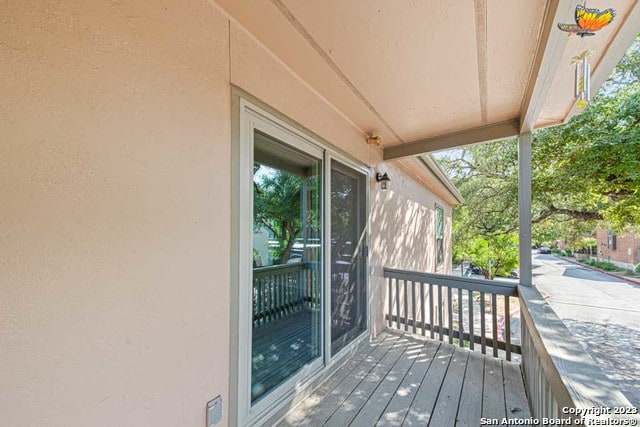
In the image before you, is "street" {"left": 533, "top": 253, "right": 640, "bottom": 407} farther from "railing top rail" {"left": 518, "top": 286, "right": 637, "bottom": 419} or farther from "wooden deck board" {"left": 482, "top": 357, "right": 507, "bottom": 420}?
"wooden deck board" {"left": 482, "top": 357, "right": 507, "bottom": 420}

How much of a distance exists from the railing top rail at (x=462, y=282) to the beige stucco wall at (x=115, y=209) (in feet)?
8.47

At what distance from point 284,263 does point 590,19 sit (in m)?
2.06

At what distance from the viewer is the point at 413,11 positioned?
1.41 m

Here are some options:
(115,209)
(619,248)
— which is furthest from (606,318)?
(619,248)

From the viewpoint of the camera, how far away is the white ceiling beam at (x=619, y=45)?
136 centimetres

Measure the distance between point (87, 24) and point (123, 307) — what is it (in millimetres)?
1076

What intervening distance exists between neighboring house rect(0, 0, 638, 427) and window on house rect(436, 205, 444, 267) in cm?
575

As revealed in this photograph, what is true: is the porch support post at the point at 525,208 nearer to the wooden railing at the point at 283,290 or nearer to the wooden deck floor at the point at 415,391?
the wooden deck floor at the point at 415,391

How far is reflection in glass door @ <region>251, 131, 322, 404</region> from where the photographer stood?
5.85 ft

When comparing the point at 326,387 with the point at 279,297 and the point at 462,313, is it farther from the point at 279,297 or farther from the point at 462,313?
the point at 462,313

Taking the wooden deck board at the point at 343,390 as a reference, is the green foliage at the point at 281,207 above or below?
above

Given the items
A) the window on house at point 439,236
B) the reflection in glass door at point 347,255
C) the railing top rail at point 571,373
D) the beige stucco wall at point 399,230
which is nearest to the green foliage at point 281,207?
the reflection in glass door at point 347,255

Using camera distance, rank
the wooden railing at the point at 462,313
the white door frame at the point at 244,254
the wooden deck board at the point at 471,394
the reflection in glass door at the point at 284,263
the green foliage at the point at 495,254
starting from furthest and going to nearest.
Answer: the green foliage at the point at 495,254 < the wooden railing at the point at 462,313 < the wooden deck board at the point at 471,394 < the reflection in glass door at the point at 284,263 < the white door frame at the point at 244,254

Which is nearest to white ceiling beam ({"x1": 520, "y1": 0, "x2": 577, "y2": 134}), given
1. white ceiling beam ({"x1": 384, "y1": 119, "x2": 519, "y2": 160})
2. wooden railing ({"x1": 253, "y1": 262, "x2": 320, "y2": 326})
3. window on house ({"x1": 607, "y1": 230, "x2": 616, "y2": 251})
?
white ceiling beam ({"x1": 384, "y1": 119, "x2": 519, "y2": 160})
